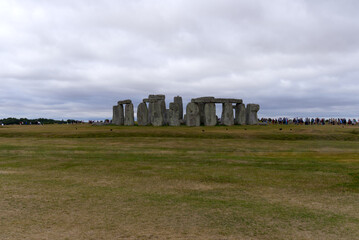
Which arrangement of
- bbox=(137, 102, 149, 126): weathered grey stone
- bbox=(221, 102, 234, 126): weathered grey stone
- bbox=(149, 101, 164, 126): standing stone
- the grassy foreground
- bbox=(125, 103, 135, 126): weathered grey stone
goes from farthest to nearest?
bbox=(125, 103, 135, 126): weathered grey stone < bbox=(137, 102, 149, 126): weathered grey stone < bbox=(221, 102, 234, 126): weathered grey stone < bbox=(149, 101, 164, 126): standing stone < the grassy foreground

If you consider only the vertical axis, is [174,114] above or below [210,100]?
below

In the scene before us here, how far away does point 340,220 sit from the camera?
5.56 meters

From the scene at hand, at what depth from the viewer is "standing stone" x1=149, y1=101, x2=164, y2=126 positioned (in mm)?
36603

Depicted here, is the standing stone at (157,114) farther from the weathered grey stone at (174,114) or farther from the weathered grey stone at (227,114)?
the weathered grey stone at (227,114)

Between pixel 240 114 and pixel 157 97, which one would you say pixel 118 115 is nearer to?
pixel 157 97

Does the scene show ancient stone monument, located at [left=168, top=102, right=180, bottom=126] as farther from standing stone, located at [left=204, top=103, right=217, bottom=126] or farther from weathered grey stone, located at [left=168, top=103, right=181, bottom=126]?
standing stone, located at [left=204, top=103, right=217, bottom=126]

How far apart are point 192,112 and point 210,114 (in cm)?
243

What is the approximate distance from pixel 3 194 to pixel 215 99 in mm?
31180

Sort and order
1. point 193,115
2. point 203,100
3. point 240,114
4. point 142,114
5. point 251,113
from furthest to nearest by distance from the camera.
→ point 251,113, point 240,114, point 142,114, point 203,100, point 193,115

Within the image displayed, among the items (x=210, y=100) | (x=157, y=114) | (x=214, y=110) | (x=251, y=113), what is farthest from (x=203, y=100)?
(x=251, y=113)

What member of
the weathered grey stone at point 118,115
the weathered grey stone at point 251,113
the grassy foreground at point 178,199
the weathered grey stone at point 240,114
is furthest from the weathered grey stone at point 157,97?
the grassy foreground at point 178,199

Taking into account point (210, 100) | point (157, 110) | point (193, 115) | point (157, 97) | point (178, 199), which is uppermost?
point (157, 97)

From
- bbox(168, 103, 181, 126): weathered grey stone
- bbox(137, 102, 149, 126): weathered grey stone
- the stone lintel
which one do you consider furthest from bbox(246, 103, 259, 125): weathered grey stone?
bbox(137, 102, 149, 126): weathered grey stone

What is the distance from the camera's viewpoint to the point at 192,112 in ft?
117
